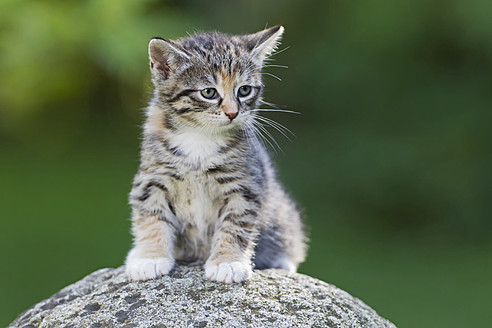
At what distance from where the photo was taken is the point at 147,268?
3312 millimetres

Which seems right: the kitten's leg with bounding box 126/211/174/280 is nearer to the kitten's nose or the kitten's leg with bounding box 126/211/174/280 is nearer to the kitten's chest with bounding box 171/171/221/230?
the kitten's chest with bounding box 171/171/221/230

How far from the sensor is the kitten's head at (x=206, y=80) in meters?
3.62

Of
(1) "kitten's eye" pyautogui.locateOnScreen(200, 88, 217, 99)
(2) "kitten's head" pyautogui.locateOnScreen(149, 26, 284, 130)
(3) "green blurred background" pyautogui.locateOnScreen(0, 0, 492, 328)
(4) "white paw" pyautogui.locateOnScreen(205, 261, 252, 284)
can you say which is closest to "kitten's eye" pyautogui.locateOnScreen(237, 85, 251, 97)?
(2) "kitten's head" pyautogui.locateOnScreen(149, 26, 284, 130)

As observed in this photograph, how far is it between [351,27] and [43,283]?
455 centimetres

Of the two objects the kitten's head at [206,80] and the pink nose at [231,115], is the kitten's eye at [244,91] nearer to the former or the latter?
the kitten's head at [206,80]

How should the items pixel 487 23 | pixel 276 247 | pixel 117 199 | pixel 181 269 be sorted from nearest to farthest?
1. pixel 181 269
2. pixel 276 247
3. pixel 487 23
4. pixel 117 199

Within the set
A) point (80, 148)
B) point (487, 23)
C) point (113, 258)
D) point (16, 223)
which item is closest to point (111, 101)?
point (80, 148)

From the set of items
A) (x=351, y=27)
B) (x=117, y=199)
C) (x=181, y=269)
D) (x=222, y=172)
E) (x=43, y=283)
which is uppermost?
(x=351, y=27)

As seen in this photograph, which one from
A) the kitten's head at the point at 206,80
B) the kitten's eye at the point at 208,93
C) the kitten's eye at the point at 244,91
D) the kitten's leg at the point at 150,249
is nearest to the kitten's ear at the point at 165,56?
the kitten's head at the point at 206,80

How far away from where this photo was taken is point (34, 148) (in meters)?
8.94

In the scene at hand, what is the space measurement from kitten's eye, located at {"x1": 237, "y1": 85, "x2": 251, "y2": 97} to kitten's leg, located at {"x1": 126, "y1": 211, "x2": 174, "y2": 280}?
0.82 meters

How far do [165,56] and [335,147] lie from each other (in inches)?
A: 178

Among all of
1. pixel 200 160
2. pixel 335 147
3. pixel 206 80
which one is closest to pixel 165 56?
pixel 206 80

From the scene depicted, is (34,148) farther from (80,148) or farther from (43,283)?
(43,283)
